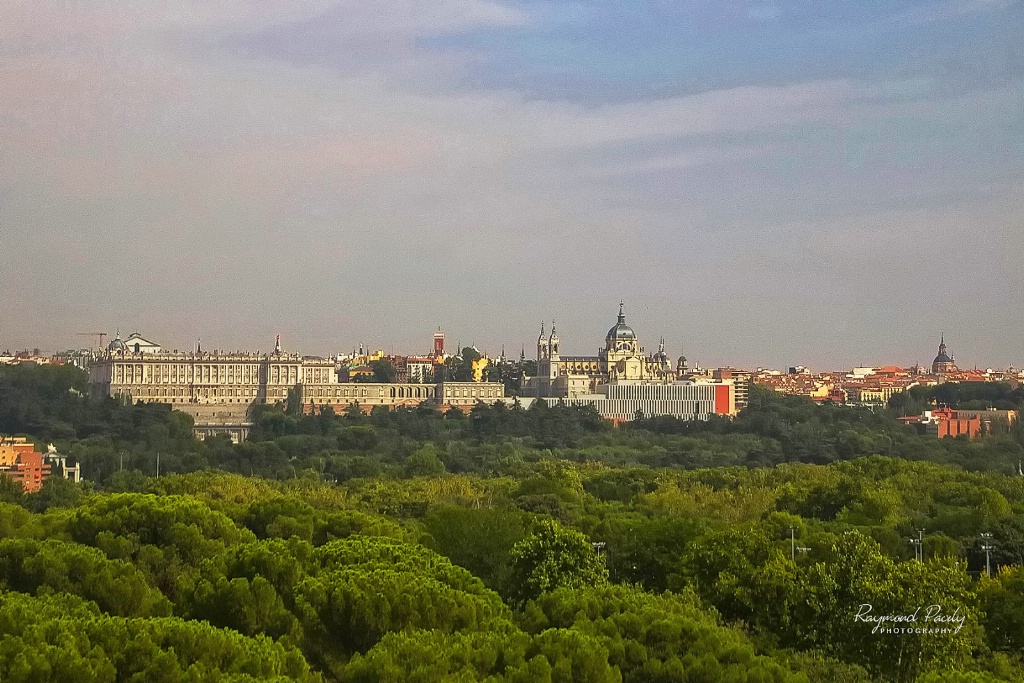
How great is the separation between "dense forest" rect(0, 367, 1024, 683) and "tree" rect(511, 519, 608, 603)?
54 millimetres

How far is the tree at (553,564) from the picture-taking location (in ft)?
88.5

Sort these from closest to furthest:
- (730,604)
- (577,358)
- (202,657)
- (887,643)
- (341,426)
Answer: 1. (202,657)
2. (887,643)
3. (730,604)
4. (341,426)
5. (577,358)

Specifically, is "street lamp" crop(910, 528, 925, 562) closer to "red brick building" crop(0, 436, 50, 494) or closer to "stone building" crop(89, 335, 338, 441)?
"red brick building" crop(0, 436, 50, 494)

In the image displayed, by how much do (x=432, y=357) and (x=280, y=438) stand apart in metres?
62.7

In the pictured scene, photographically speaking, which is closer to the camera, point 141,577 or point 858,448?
point 141,577

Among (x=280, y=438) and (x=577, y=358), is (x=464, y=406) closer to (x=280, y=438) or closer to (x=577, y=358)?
(x=577, y=358)

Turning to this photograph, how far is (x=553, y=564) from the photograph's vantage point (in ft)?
90.0

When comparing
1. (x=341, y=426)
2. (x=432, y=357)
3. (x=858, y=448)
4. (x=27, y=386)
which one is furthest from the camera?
(x=432, y=357)

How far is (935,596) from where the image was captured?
74.9 ft

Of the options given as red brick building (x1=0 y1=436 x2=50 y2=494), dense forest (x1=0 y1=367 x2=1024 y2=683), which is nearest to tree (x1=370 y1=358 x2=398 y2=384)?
red brick building (x1=0 y1=436 x2=50 y2=494)

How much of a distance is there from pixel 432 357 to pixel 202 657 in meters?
135

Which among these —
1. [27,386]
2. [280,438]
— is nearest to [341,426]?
[280,438]

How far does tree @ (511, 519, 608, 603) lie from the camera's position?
2698cm

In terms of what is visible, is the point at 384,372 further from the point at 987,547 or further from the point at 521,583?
the point at 521,583
